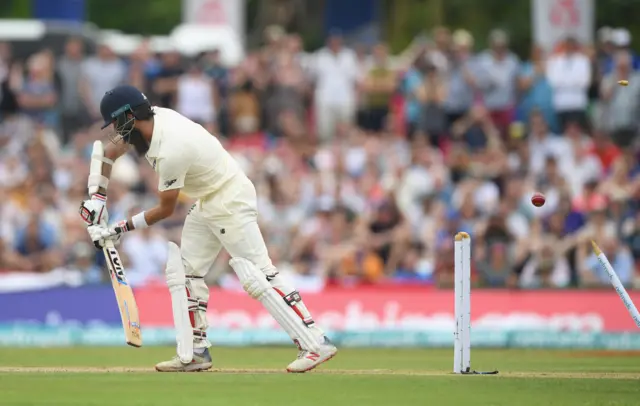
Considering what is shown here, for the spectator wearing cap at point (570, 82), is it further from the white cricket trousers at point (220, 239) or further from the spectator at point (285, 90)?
the white cricket trousers at point (220, 239)

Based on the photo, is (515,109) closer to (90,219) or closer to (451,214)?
(451,214)

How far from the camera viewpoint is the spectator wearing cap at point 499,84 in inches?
783

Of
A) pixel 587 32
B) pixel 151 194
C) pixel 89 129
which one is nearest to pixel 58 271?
pixel 151 194

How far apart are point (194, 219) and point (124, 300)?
862 millimetres

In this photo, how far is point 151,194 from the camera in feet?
62.6

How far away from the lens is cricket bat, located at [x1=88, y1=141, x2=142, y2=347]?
10555 millimetres

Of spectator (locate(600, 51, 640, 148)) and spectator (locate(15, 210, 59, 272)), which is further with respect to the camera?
spectator (locate(600, 51, 640, 148))

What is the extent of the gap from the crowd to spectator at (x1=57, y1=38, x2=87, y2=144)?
0.03m

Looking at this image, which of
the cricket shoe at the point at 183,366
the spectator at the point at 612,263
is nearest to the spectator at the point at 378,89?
the spectator at the point at 612,263

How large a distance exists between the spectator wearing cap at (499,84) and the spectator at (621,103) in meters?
1.36

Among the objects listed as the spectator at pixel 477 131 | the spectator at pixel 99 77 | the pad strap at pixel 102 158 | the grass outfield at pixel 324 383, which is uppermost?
the spectator at pixel 99 77

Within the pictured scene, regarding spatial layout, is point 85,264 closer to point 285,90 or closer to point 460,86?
point 285,90

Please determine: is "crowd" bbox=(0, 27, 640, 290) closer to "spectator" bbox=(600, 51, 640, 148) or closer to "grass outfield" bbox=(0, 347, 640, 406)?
"spectator" bbox=(600, 51, 640, 148)

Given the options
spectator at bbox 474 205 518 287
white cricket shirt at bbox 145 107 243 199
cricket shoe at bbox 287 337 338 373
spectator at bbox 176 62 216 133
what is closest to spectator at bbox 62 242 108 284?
spectator at bbox 176 62 216 133
